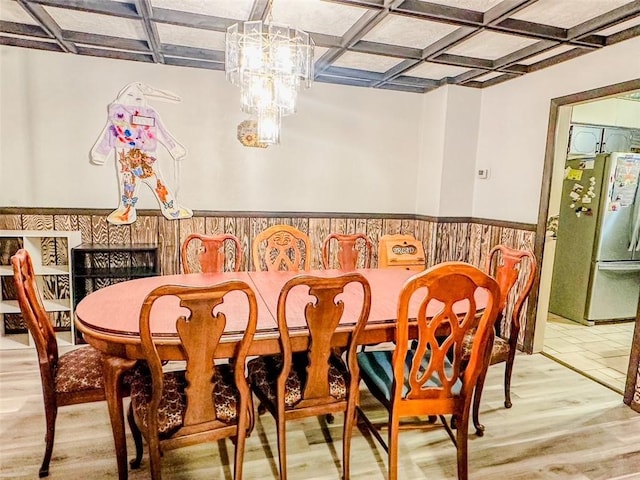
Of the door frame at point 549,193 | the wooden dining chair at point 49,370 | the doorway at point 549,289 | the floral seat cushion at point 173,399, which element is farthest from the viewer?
the doorway at point 549,289

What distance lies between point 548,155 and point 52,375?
362cm

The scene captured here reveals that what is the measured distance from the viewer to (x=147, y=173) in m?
3.53

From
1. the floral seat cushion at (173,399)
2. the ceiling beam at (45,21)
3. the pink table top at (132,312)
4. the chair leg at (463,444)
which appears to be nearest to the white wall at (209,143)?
the ceiling beam at (45,21)

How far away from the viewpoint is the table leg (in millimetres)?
1611

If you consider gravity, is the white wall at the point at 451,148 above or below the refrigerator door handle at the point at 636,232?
above

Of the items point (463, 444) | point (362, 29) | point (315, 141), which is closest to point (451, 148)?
point (315, 141)

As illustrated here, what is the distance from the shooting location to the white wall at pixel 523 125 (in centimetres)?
283

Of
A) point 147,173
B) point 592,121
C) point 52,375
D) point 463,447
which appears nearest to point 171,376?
point 52,375

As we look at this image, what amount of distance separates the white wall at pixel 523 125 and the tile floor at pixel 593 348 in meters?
1.19

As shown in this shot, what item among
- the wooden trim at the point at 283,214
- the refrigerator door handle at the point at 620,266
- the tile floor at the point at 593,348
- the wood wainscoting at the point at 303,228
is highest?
the wooden trim at the point at 283,214

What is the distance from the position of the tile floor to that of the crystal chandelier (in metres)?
3.00

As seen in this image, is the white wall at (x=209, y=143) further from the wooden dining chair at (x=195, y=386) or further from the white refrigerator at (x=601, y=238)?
the wooden dining chair at (x=195, y=386)

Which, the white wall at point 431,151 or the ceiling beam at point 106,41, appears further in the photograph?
the white wall at point 431,151

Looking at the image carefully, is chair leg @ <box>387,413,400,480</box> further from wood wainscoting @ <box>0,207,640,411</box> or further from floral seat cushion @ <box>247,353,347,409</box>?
wood wainscoting @ <box>0,207,640,411</box>
